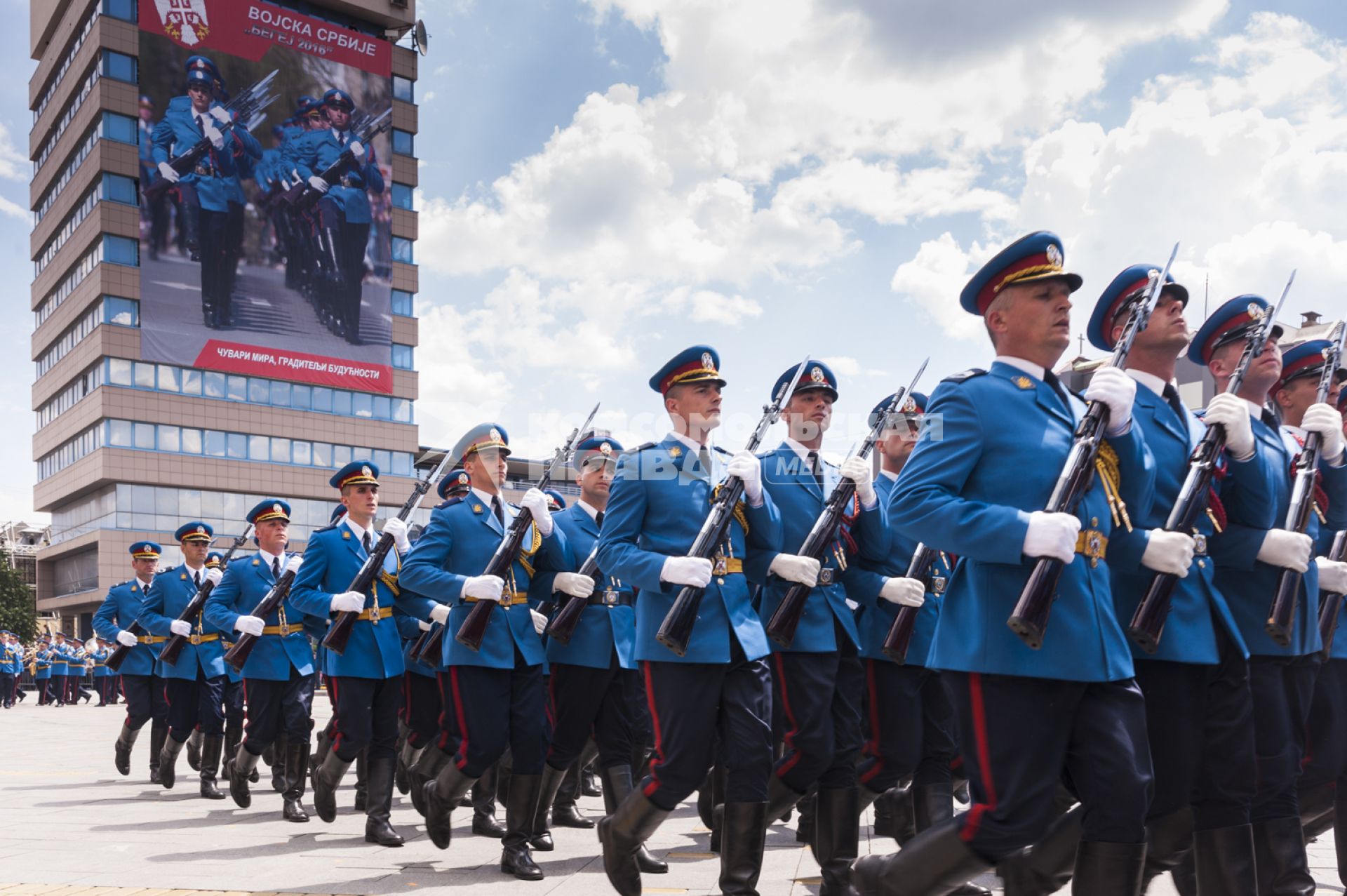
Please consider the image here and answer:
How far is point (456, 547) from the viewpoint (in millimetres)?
7230

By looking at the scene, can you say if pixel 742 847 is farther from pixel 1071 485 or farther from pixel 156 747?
pixel 156 747

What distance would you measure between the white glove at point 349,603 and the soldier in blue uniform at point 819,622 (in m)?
3.06

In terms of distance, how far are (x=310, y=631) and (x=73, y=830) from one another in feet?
7.04

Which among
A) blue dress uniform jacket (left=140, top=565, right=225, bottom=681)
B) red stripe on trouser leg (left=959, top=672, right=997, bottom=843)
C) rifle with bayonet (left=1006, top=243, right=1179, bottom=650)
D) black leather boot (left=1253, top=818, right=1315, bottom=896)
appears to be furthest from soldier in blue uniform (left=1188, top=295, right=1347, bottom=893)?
blue dress uniform jacket (left=140, top=565, right=225, bottom=681)

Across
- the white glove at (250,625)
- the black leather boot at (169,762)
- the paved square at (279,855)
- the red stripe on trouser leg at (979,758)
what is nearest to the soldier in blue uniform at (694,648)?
the paved square at (279,855)

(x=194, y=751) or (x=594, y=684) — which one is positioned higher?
(x=594, y=684)

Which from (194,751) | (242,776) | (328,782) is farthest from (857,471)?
(194,751)

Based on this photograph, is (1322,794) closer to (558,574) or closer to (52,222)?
(558,574)

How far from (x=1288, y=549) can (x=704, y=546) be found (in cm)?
224

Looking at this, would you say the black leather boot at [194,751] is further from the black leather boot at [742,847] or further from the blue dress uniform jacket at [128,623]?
the black leather boot at [742,847]

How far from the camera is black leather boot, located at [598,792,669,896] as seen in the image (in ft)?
16.4

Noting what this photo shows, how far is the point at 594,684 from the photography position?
288 inches

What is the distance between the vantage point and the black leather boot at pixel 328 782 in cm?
775

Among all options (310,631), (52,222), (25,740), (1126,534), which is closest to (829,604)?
(1126,534)
